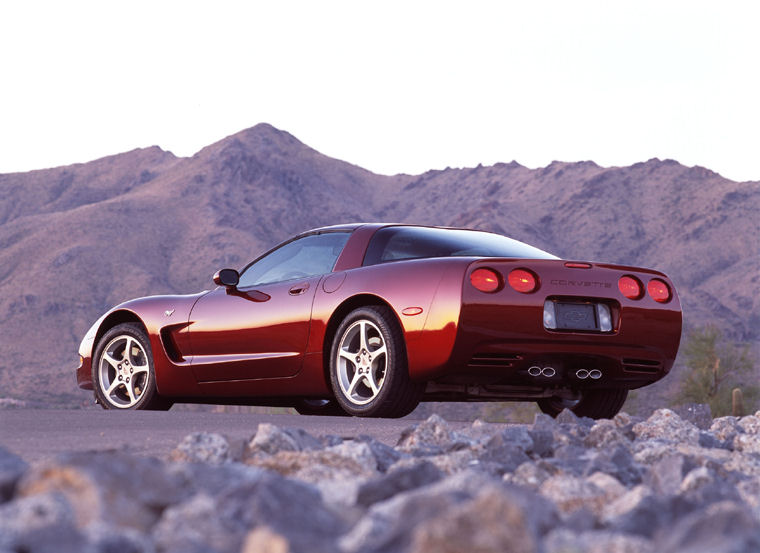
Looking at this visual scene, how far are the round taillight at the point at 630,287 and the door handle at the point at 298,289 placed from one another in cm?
212

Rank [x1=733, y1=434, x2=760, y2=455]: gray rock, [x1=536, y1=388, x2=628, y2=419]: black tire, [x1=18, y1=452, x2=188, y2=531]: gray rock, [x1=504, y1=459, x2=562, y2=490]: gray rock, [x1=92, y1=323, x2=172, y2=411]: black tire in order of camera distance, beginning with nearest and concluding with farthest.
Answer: [x1=18, y1=452, x2=188, y2=531]: gray rock → [x1=504, y1=459, x2=562, y2=490]: gray rock → [x1=733, y1=434, x2=760, y2=455]: gray rock → [x1=536, y1=388, x2=628, y2=419]: black tire → [x1=92, y1=323, x2=172, y2=411]: black tire

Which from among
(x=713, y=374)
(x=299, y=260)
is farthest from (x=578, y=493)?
(x=713, y=374)

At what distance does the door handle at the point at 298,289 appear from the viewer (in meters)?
7.54

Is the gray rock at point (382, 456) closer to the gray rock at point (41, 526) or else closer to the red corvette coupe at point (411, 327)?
the gray rock at point (41, 526)

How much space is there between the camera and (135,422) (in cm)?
671

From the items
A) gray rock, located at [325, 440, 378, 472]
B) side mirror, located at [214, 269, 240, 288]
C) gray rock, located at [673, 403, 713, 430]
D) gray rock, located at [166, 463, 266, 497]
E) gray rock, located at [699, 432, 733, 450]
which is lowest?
gray rock, located at [673, 403, 713, 430]

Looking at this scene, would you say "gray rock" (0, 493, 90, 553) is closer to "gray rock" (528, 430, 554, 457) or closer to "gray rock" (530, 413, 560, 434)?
"gray rock" (528, 430, 554, 457)

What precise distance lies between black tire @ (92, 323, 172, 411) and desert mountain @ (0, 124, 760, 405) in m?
58.3

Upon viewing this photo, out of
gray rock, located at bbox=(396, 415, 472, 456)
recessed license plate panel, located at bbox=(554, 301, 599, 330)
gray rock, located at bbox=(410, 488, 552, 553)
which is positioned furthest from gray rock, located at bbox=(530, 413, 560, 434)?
A: gray rock, located at bbox=(410, 488, 552, 553)

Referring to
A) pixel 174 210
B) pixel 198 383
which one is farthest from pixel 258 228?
pixel 198 383

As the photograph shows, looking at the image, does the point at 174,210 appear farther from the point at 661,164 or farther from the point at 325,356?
the point at 325,356

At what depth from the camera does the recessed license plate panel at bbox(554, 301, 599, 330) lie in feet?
22.0

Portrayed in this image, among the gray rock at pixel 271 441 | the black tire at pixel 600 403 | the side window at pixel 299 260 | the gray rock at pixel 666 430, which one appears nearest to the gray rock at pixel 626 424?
the gray rock at pixel 666 430

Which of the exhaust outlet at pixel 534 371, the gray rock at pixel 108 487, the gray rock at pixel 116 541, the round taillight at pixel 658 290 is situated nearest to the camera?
the gray rock at pixel 116 541
